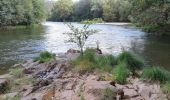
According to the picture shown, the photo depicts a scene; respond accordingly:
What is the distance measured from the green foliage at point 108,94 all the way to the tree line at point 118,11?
2419 centimetres

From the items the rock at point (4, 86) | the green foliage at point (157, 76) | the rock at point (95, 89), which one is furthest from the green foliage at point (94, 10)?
the rock at point (95, 89)

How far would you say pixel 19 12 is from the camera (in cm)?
6669

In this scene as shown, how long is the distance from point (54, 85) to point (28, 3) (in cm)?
6334

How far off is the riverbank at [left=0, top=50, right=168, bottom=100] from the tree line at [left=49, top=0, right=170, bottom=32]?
20.9 metres

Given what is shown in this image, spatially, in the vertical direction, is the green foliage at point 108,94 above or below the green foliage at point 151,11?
below

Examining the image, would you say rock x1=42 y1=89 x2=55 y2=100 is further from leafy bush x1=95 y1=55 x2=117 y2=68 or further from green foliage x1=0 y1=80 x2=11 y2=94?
leafy bush x1=95 y1=55 x2=117 y2=68

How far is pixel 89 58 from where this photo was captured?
14336 millimetres

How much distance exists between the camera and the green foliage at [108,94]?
30.2ft

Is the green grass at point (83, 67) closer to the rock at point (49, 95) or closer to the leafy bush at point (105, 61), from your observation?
the leafy bush at point (105, 61)

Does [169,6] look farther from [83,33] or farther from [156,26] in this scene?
[83,33]

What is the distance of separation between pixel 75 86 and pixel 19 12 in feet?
190

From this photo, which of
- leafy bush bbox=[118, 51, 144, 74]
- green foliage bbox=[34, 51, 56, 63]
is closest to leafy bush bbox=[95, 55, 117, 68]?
leafy bush bbox=[118, 51, 144, 74]

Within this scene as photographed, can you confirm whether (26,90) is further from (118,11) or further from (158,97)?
(118,11)

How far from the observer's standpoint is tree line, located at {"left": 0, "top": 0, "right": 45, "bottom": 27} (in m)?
61.5
